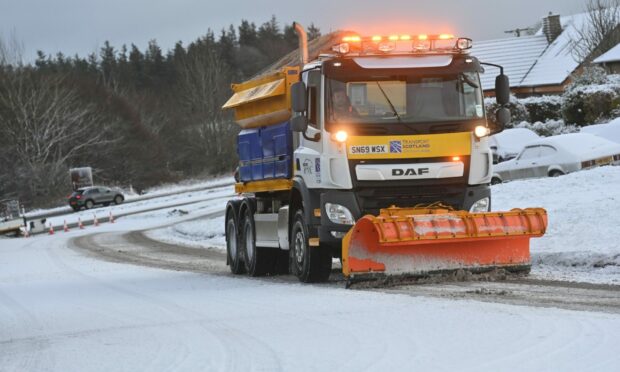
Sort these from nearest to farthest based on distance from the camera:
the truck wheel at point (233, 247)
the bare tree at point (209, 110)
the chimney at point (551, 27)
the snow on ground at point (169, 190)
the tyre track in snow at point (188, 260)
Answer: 1. the tyre track in snow at point (188, 260)
2. the truck wheel at point (233, 247)
3. the snow on ground at point (169, 190)
4. the chimney at point (551, 27)
5. the bare tree at point (209, 110)

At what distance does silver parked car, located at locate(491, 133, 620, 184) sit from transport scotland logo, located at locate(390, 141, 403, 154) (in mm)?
14647

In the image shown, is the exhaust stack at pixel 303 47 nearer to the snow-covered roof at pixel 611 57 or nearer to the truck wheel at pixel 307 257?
the truck wheel at pixel 307 257

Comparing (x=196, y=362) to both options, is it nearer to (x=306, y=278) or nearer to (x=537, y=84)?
(x=306, y=278)

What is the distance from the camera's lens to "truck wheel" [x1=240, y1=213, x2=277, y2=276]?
Result: 1539 cm

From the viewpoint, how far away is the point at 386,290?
441 inches

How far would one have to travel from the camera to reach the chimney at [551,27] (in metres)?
67.2

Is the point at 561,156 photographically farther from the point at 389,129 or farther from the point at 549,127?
the point at 389,129

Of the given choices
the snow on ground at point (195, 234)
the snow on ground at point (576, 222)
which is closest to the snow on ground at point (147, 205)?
the snow on ground at point (195, 234)

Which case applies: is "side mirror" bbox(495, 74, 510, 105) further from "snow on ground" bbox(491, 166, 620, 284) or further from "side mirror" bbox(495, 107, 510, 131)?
"snow on ground" bbox(491, 166, 620, 284)

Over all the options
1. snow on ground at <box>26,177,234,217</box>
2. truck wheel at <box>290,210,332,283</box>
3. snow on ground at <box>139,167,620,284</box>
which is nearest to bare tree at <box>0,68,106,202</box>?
snow on ground at <box>26,177,234,217</box>

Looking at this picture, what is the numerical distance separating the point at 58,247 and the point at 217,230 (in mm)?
4894

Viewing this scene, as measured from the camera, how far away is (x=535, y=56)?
65375 mm

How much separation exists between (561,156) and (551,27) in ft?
143

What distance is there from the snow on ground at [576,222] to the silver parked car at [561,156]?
356 cm
